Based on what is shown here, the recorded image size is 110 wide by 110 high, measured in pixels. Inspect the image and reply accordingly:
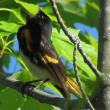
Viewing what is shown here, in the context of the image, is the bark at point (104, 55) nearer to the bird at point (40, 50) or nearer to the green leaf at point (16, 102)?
Answer: the bird at point (40, 50)

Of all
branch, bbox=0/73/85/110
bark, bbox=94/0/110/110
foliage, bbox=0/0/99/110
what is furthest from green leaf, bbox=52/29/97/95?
bark, bbox=94/0/110/110

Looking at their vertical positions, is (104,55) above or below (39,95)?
above

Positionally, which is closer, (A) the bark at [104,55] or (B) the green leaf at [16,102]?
(A) the bark at [104,55]

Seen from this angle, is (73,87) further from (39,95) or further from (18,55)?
(18,55)

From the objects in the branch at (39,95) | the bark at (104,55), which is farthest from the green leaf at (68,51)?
the bark at (104,55)

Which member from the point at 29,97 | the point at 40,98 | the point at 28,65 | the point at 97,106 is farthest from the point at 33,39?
the point at 97,106

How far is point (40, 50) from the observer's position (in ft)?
6.20

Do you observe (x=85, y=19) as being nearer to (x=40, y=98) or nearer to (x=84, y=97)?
(x=40, y=98)

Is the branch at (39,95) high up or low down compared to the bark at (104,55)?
down

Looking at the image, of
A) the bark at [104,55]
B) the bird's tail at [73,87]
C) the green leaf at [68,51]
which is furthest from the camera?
the green leaf at [68,51]

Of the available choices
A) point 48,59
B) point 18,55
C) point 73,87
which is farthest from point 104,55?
point 18,55

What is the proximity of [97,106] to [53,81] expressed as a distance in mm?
565

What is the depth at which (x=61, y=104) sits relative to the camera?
4.82 ft

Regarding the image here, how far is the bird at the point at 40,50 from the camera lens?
1.77 metres
